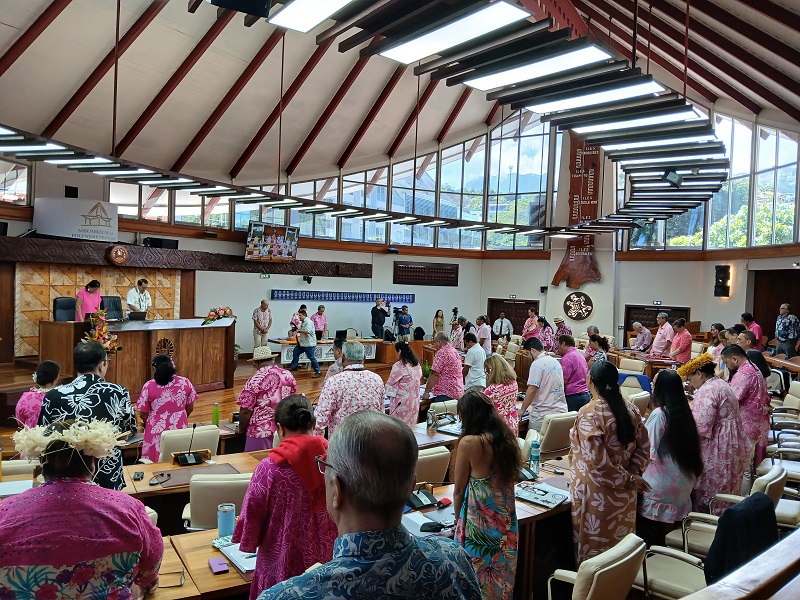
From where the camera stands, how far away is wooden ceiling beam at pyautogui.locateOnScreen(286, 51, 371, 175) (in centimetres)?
1345

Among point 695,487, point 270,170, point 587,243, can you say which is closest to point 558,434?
point 695,487

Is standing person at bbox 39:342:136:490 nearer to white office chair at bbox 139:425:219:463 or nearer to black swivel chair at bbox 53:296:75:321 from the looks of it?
white office chair at bbox 139:425:219:463

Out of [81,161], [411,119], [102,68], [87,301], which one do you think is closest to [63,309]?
[87,301]

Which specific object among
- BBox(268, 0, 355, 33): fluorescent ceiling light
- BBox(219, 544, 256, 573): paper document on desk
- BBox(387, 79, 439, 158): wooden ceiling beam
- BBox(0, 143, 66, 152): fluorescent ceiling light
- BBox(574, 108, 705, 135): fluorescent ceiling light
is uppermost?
BBox(387, 79, 439, 158): wooden ceiling beam

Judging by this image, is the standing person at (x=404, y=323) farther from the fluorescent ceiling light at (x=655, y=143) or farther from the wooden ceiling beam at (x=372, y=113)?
the fluorescent ceiling light at (x=655, y=143)

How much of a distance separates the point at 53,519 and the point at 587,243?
17.7 meters

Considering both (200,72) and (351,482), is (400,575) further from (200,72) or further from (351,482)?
(200,72)

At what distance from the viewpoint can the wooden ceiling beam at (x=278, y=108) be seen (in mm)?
12328

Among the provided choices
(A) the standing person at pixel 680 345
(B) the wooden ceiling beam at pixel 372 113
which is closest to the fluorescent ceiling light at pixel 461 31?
(A) the standing person at pixel 680 345

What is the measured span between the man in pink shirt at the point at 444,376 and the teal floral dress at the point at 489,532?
14.9 ft

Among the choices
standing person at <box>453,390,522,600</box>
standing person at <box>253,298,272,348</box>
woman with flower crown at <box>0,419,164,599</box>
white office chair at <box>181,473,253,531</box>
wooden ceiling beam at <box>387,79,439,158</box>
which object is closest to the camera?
woman with flower crown at <box>0,419,164,599</box>

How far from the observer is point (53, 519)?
6.10ft

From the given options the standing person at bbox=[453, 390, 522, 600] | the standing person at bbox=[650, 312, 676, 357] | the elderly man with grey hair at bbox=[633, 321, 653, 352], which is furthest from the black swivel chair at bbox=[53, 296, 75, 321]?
the elderly man with grey hair at bbox=[633, 321, 653, 352]

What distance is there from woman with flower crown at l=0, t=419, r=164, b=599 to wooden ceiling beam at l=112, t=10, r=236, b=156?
9356mm
